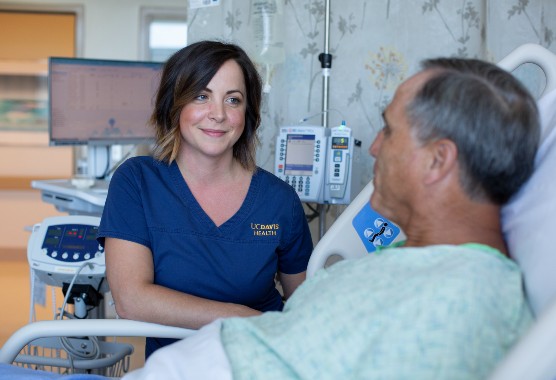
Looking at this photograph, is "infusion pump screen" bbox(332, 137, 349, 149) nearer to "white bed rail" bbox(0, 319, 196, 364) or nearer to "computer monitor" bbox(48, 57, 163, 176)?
"computer monitor" bbox(48, 57, 163, 176)

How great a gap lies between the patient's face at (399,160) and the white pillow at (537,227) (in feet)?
0.59

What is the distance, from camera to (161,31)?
272 inches

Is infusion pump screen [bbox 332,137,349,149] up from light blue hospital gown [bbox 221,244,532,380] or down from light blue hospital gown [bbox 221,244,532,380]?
up

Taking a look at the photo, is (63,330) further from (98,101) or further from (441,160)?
(98,101)

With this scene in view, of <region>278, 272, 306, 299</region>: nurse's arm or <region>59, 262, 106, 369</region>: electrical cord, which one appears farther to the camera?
<region>59, 262, 106, 369</region>: electrical cord

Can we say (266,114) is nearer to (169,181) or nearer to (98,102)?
(98,102)

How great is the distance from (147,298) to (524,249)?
0.85 metres

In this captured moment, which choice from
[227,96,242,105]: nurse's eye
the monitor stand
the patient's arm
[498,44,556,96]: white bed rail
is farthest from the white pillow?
the monitor stand

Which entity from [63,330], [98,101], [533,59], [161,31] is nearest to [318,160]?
[98,101]

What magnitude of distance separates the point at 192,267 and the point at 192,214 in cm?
13

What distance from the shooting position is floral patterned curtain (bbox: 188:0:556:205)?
9.95ft

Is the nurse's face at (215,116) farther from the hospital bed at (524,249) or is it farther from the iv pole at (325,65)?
the iv pole at (325,65)

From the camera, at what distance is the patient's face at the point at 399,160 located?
3.81 ft

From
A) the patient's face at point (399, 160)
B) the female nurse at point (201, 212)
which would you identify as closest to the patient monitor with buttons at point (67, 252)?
the female nurse at point (201, 212)
